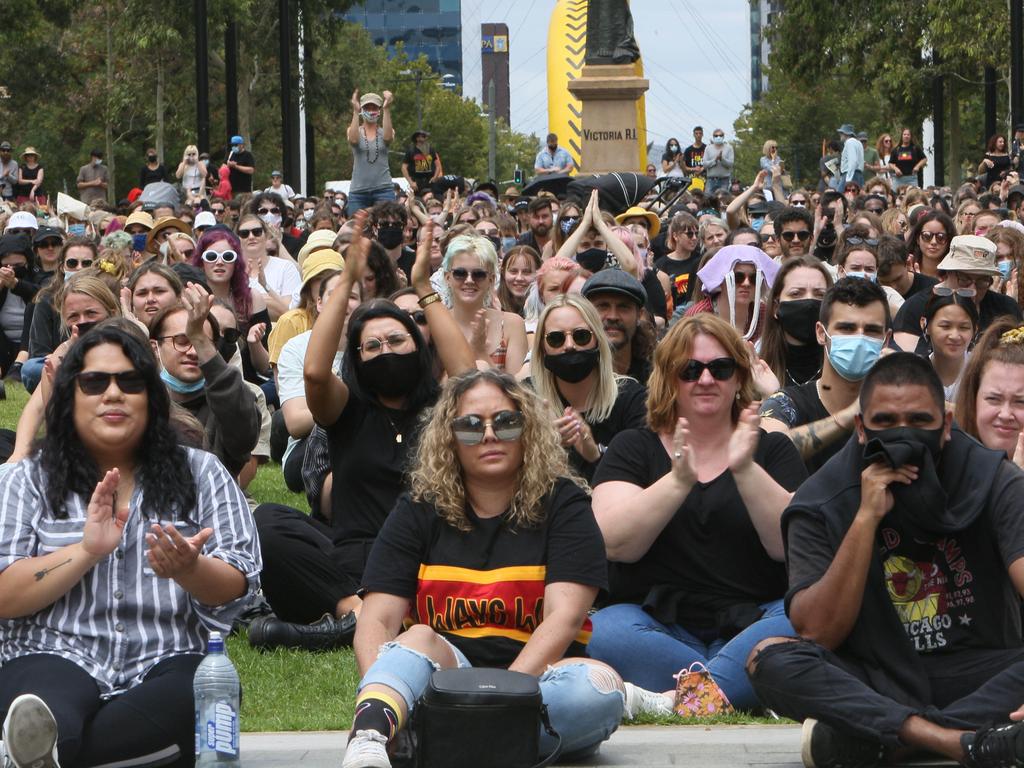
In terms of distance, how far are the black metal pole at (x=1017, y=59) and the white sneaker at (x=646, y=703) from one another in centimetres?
2504

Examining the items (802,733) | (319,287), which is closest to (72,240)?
(319,287)

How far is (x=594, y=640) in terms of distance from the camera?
6.75m

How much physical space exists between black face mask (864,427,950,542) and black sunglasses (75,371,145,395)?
2.29 metres

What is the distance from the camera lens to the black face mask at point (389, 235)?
13.2 metres

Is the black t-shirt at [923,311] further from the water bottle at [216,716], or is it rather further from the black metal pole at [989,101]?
the black metal pole at [989,101]

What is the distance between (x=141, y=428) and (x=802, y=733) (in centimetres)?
232

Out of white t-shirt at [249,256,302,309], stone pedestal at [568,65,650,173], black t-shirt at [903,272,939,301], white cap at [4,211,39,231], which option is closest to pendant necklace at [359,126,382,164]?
white cap at [4,211,39,231]

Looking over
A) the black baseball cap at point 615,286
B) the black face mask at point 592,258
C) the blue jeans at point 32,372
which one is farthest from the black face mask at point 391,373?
the blue jeans at point 32,372

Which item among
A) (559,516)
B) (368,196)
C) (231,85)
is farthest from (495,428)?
(231,85)

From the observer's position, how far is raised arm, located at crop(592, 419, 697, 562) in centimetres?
636

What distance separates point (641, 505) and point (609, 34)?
20.0 metres

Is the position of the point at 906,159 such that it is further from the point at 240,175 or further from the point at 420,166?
the point at 240,175

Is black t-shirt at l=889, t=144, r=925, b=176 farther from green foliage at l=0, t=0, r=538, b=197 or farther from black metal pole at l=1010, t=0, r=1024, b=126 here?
green foliage at l=0, t=0, r=538, b=197

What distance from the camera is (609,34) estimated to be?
25.7 metres
